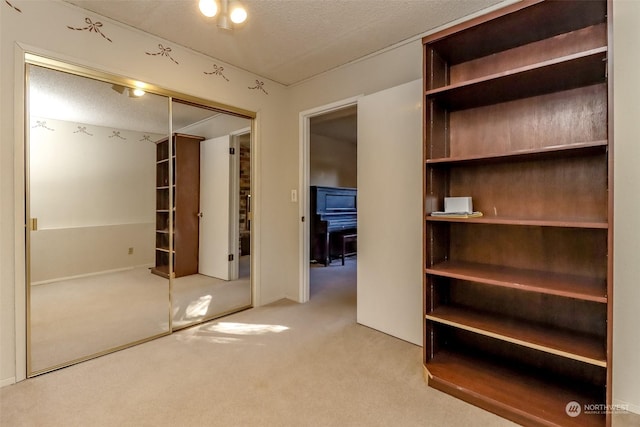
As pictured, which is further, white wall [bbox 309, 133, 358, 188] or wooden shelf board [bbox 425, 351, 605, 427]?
white wall [bbox 309, 133, 358, 188]

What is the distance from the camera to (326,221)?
524cm

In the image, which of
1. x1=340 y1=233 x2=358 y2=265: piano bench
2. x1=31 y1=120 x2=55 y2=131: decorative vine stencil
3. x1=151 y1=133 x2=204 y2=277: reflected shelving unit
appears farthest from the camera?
x1=340 y1=233 x2=358 y2=265: piano bench

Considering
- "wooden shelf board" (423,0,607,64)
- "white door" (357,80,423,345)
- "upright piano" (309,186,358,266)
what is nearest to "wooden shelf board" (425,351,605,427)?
"white door" (357,80,423,345)

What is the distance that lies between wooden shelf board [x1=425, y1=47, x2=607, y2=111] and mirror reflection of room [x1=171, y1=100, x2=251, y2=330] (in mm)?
2014

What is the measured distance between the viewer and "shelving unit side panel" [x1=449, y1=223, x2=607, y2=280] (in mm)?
1551

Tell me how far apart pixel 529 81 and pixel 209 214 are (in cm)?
276

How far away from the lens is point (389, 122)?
235 centimetres

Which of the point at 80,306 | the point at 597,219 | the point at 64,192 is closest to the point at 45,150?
the point at 64,192

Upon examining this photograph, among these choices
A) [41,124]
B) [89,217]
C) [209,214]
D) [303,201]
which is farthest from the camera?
[303,201]

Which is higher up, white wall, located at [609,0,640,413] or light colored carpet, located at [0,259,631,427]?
white wall, located at [609,0,640,413]

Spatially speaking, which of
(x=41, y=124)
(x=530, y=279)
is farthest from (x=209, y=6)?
(x=530, y=279)

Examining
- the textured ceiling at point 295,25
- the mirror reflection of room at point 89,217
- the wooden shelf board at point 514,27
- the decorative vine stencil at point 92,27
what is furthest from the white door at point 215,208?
the wooden shelf board at point 514,27

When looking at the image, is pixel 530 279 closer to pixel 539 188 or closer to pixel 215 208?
pixel 539 188

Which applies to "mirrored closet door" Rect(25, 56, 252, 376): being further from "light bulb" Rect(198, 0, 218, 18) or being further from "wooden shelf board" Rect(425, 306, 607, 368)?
"wooden shelf board" Rect(425, 306, 607, 368)
